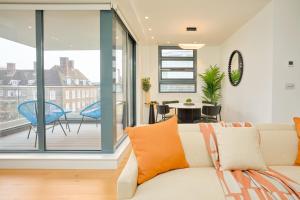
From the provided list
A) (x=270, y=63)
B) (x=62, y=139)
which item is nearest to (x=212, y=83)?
(x=270, y=63)

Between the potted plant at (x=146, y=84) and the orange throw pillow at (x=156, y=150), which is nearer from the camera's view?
the orange throw pillow at (x=156, y=150)

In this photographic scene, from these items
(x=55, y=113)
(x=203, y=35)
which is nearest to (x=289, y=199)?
(x=55, y=113)

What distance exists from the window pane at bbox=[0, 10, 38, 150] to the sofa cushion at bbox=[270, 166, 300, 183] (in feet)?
11.1

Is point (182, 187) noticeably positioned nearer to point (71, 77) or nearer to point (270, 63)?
point (71, 77)

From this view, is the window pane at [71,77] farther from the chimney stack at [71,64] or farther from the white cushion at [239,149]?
the white cushion at [239,149]

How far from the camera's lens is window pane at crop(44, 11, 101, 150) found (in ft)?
11.4

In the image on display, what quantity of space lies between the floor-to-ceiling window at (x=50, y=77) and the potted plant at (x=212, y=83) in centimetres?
410

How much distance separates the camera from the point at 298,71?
11.7ft

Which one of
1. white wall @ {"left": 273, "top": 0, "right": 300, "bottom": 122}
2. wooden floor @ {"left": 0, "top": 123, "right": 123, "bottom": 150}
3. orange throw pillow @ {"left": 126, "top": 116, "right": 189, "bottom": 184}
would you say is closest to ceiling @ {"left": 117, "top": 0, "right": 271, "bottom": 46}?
white wall @ {"left": 273, "top": 0, "right": 300, "bottom": 122}

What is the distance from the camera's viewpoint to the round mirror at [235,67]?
524cm

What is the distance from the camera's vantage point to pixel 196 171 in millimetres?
1846

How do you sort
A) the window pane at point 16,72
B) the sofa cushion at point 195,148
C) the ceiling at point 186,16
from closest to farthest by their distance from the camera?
the sofa cushion at point 195,148, the window pane at point 16,72, the ceiling at point 186,16

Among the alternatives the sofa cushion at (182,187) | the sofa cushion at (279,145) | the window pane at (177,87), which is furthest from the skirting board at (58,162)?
the window pane at (177,87)

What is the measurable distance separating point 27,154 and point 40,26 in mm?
2034
